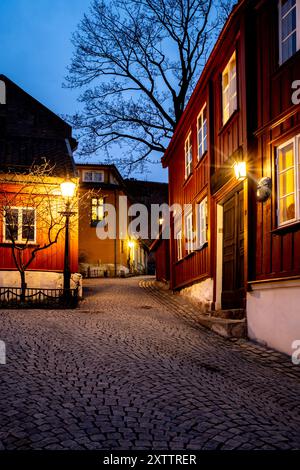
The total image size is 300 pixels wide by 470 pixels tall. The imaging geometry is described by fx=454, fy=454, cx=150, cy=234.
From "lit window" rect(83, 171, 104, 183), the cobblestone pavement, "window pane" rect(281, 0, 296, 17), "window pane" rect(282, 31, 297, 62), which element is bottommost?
the cobblestone pavement

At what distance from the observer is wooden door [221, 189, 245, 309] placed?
34.1ft

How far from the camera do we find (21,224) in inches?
667

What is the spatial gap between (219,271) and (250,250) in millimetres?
2628

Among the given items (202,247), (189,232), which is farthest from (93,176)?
(202,247)

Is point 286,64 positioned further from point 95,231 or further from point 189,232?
point 95,231

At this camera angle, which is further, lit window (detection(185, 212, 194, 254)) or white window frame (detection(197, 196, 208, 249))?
lit window (detection(185, 212, 194, 254))

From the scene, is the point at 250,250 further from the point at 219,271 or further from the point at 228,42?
the point at 228,42

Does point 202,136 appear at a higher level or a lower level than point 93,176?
lower

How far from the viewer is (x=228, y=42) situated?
34.1 feet

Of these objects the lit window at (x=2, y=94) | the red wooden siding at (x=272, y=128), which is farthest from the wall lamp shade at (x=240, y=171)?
the lit window at (x=2, y=94)

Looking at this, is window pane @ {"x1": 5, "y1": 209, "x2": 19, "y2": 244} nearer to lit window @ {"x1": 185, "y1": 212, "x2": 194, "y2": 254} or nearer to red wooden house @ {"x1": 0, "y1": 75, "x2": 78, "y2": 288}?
red wooden house @ {"x1": 0, "y1": 75, "x2": 78, "y2": 288}

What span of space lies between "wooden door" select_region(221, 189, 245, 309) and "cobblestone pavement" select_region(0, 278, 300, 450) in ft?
5.84

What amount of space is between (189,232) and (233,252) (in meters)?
4.46

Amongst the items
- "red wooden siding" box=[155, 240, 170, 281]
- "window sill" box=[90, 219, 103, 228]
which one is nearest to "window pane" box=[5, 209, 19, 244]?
"red wooden siding" box=[155, 240, 170, 281]
